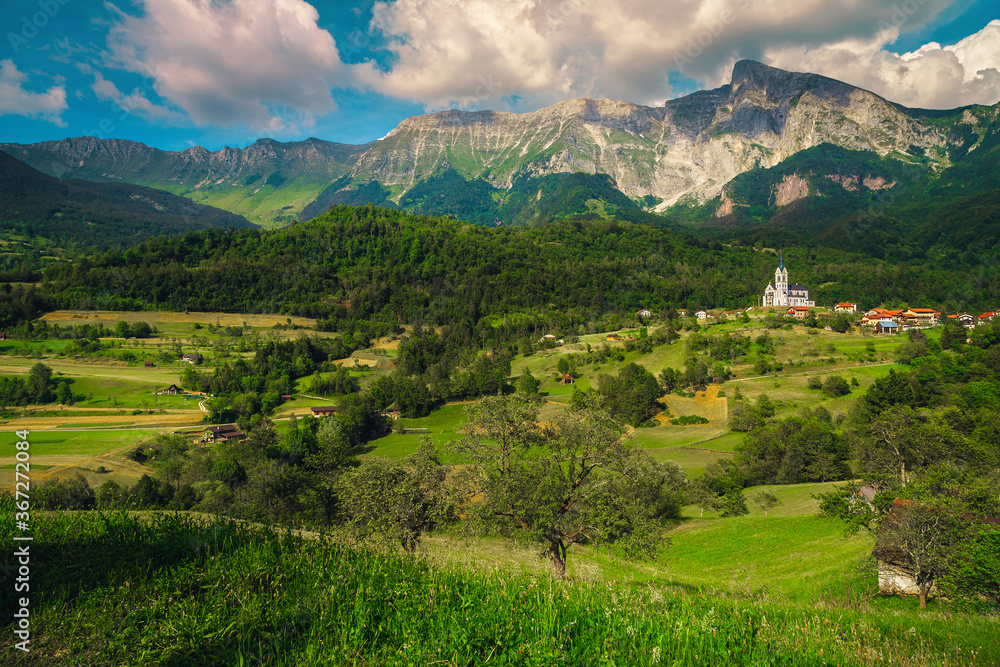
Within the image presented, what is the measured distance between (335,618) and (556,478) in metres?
13.6

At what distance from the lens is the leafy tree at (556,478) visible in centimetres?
1536

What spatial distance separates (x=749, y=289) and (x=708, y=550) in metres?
163

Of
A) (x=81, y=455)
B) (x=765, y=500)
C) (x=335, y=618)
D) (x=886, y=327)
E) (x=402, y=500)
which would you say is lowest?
(x=81, y=455)

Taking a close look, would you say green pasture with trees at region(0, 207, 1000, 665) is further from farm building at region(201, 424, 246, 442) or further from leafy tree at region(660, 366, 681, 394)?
farm building at region(201, 424, 246, 442)

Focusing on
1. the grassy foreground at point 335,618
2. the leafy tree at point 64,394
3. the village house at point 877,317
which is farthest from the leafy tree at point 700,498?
the leafy tree at point 64,394

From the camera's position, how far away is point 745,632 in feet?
11.6

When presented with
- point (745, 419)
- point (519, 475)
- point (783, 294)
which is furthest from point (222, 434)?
point (783, 294)

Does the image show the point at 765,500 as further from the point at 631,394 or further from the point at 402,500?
the point at 402,500

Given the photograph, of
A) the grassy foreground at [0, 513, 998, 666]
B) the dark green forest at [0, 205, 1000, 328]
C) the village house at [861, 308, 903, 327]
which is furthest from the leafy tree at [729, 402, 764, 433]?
the dark green forest at [0, 205, 1000, 328]

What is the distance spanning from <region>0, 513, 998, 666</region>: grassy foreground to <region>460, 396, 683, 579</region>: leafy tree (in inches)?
447

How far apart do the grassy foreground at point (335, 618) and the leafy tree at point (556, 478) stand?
1135cm

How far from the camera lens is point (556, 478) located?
16000mm

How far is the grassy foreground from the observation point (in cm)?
285

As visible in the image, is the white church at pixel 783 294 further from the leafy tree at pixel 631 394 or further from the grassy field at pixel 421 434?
the grassy field at pixel 421 434
